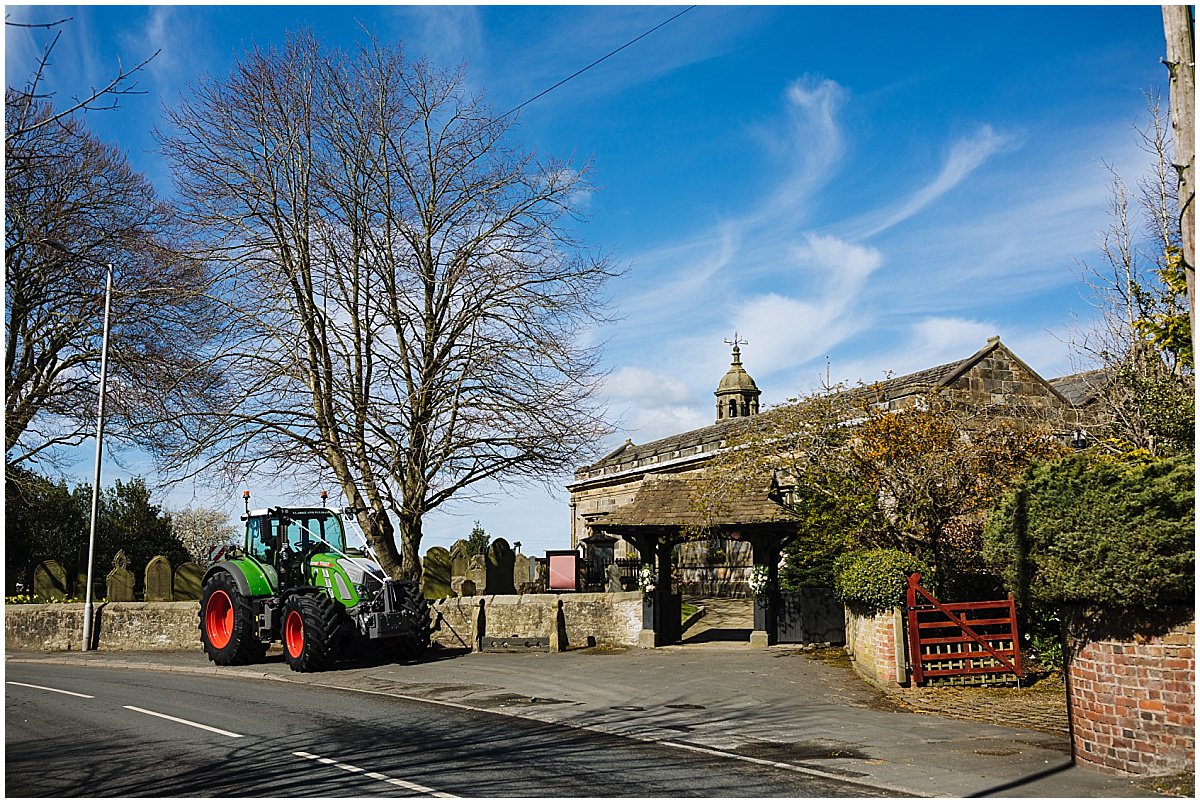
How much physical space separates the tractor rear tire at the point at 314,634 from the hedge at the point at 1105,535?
11633 millimetres

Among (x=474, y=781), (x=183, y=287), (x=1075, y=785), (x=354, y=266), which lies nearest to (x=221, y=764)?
(x=474, y=781)

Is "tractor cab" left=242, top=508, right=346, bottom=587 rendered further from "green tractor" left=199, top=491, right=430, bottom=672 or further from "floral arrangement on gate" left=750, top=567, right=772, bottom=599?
"floral arrangement on gate" left=750, top=567, right=772, bottom=599

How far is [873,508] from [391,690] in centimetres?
881

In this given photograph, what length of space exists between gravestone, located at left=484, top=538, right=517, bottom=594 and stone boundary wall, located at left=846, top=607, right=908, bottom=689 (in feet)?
34.2

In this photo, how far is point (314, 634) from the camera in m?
17.6

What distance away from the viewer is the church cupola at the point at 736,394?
5919 centimetres

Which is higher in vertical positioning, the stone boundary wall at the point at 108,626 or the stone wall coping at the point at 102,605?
the stone wall coping at the point at 102,605

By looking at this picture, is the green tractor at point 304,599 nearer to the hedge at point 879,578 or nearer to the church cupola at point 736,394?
the hedge at point 879,578

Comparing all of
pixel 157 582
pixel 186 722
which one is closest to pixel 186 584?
pixel 157 582

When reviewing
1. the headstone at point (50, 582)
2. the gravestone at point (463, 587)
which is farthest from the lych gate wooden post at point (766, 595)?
the headstone at point (50, 582)

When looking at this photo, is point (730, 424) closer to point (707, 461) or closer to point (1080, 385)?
point (707, 461)

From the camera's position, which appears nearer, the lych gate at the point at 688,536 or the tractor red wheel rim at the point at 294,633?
the tractor red wheel rim at the point at 294,633

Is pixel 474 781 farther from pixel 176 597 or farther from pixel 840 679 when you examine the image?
pixel 176 597

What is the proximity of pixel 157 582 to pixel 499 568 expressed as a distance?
8655 mm
